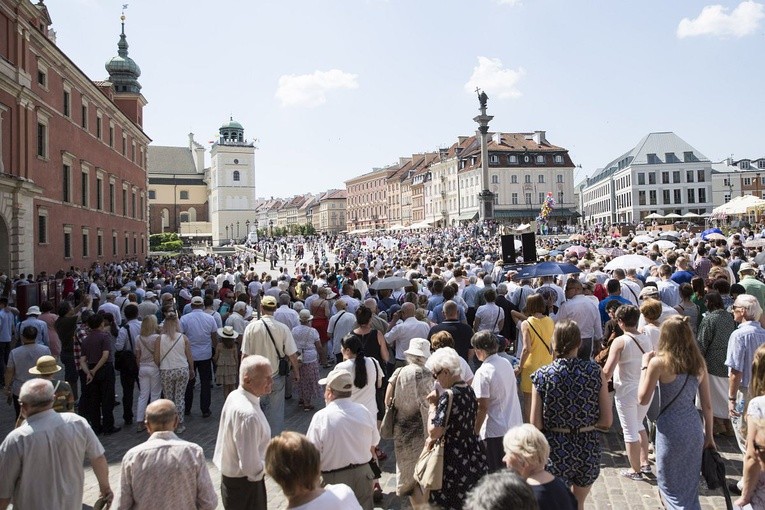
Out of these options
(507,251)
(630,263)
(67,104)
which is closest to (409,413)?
(630,263)

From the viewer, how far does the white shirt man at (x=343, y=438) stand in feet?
15.4

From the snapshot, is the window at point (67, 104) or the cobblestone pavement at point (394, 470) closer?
the cobblestone pavement at point (394, 470)

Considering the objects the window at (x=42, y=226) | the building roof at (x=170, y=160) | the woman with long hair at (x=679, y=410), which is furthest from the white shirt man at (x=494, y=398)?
the building roof at (x=170, y=160)

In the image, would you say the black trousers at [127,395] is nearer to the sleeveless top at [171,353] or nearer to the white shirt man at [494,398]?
the sleeveless top at [171,353]

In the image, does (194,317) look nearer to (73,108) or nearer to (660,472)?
(660,472)

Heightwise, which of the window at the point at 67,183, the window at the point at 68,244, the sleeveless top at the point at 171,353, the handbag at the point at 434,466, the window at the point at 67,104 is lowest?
the handbag at the point at 434,466

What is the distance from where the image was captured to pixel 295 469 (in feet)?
10.7

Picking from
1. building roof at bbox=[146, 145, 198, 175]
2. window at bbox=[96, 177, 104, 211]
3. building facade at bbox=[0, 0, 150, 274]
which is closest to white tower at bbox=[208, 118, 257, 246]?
building roof at bbox=[146, 145, 198, 175]

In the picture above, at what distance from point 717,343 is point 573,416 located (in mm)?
3637

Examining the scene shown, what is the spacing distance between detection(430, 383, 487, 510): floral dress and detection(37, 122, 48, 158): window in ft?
93.3

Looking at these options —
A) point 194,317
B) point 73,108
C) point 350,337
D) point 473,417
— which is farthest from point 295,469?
point 73,108

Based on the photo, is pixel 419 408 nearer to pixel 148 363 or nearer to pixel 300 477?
pixel 300 477

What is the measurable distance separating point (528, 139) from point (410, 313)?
9027 cm

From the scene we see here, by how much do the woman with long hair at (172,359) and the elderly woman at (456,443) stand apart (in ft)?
→ 16.5
